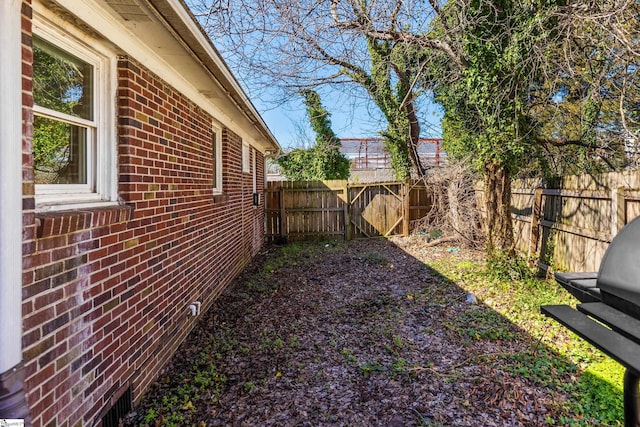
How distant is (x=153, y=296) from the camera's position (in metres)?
2.93

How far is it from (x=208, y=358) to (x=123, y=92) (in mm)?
2496

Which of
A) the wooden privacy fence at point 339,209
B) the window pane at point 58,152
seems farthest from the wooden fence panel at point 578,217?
the window pane at point 58,152

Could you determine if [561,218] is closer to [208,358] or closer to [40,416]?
[208,358]

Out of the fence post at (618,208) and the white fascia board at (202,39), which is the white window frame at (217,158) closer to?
the white fascia board at (202,39)

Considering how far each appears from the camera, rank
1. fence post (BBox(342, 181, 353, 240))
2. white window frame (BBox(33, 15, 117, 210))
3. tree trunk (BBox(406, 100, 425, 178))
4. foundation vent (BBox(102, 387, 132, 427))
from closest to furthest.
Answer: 1. white window frame (BBox(33, 15, 117, 210))
2. foundation vent (BBox(102, 387, 132, 427))
3. tree trunk (BBox(406, 100, 425, 178))
4. fence post (BBox(342, 181, 353, 240))

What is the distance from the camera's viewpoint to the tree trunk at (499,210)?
5.86 metres

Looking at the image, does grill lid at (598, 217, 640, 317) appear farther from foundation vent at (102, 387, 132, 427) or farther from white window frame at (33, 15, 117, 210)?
foundation vent at (102, 387, 132, 427)

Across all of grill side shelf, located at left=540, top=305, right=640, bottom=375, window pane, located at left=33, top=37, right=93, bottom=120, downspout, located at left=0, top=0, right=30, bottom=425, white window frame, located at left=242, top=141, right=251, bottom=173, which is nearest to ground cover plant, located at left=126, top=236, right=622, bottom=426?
downspout, located at left=0, top=0, right=30, bottom=425

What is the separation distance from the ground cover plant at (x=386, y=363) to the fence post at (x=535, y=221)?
995mm

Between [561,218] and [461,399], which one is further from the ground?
[561,218]

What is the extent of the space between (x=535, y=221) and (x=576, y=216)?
3.51ft

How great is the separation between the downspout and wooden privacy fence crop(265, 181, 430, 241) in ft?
29.3

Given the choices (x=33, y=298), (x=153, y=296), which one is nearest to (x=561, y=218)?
(x=153, y=296)

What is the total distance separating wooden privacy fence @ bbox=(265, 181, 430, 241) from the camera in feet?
34.6
